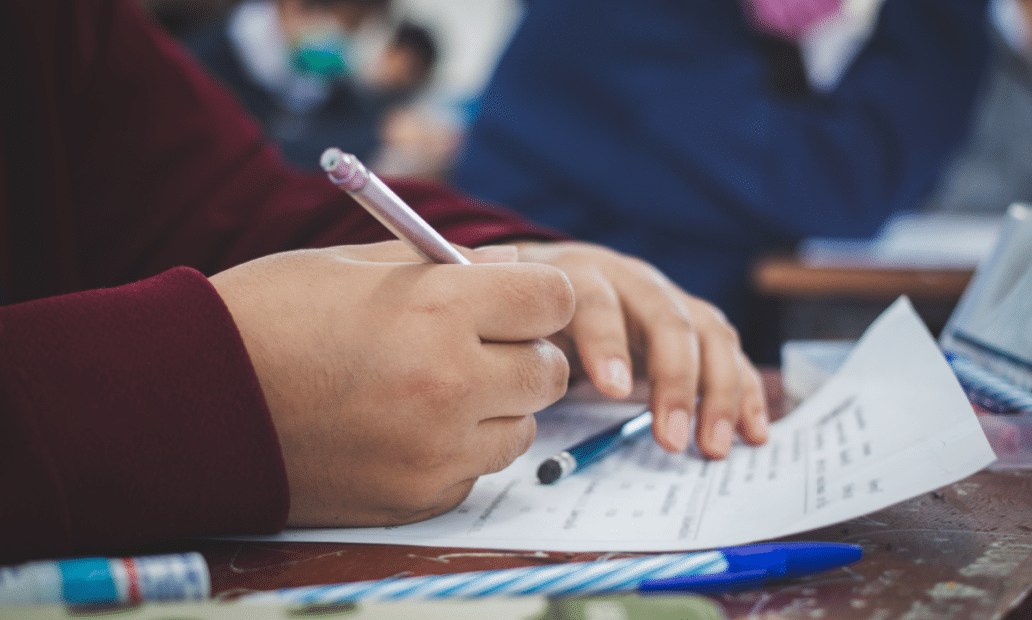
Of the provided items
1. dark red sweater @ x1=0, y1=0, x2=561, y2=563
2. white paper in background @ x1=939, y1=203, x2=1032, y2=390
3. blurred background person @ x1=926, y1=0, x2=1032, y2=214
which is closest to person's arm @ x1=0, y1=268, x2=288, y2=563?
dark red sweater @ x1=0, y1=0, x2=561, y2=563

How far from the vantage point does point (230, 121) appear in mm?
672

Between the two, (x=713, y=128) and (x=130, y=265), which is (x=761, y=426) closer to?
(x=130, y=265)

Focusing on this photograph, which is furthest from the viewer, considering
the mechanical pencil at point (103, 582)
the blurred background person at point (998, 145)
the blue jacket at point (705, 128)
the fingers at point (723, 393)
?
the blurred background person at point (998, 145)

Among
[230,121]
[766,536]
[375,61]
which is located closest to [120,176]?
[230,121]

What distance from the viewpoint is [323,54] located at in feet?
8.41

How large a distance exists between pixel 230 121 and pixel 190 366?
448 mm

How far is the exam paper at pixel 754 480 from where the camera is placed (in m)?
0.30

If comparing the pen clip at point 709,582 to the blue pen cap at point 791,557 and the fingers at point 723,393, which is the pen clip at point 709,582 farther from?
the fingers at point 723,393

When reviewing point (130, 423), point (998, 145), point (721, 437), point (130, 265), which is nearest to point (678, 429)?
point (721, 437)

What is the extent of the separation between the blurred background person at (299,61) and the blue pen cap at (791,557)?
A: 246 centimetres

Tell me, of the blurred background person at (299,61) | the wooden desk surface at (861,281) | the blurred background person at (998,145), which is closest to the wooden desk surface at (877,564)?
the wooden desk surface at (861,281)

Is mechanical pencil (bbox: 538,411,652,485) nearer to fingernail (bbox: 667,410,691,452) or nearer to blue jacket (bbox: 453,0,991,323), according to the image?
fingernail (bbox: 667,410,691,452)

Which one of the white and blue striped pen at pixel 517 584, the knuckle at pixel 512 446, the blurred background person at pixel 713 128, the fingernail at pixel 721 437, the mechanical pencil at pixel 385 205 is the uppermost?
the blurred background person at pixel 713 128

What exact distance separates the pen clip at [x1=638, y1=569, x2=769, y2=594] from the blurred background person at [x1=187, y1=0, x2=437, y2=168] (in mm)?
2461
